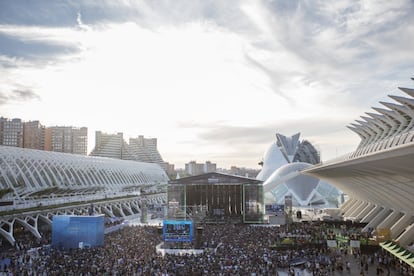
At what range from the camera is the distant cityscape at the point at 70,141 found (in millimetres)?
100113

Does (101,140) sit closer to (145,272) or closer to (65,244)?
(65,244)

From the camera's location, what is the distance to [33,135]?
349ft

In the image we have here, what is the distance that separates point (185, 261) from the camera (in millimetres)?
20391

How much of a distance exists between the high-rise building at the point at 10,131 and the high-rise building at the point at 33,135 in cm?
266

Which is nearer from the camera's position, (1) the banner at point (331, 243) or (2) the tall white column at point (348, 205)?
(1) the banner at point (331, 243)

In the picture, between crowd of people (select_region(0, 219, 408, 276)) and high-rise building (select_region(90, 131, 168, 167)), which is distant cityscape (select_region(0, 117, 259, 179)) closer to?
high-rise building (select_region(90, 131, 168, 167))

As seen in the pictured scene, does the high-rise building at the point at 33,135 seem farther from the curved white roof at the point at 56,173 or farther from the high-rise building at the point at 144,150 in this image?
the curved white roof at the point at 56,173

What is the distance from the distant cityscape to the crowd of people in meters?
74.2

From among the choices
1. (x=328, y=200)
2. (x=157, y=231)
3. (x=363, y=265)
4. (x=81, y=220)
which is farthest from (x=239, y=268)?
(x=328, y=200)

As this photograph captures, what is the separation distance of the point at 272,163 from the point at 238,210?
41131 millimetres

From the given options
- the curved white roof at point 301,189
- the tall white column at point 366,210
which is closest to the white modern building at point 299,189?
the curved white roof at point 301,189

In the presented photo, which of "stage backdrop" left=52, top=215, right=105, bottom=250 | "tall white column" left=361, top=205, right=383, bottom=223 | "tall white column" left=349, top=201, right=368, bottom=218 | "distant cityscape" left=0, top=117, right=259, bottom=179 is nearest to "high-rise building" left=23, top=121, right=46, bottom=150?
"distant cityscape" left=0, top=117, right=259, bottom=179

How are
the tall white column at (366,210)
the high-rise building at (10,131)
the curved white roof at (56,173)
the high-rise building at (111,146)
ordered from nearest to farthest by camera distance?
the curved white roof at (56,173) → the tall white column at (366,210) → the high-rise building at (10,131) → the high-rise building at (111,146)

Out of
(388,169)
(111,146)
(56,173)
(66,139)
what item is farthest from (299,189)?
(111,146)
